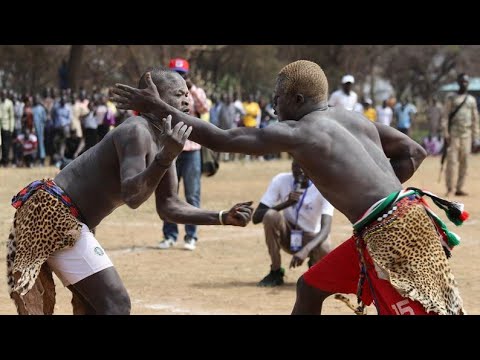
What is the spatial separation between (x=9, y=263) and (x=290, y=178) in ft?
12.8

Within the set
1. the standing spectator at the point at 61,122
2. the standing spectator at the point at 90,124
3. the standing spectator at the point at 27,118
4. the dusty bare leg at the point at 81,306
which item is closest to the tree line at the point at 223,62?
the standing spectator at the point at 61,122

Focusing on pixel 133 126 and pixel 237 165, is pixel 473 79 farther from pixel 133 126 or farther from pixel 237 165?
pixel 133 126

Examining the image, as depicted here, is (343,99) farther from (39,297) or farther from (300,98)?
(39,297)

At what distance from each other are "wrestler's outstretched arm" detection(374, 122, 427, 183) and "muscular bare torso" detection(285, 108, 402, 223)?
0.40 meters

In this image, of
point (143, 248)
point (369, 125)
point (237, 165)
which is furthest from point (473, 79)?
point (369, 125)

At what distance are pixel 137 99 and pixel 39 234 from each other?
3.15ft

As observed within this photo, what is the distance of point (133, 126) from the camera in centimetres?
527

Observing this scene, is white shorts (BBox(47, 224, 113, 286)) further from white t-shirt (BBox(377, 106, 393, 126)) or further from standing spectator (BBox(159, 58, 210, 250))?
white t-shirt (BBox(377, 106, 393, 126))

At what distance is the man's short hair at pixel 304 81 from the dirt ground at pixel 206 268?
288 cm

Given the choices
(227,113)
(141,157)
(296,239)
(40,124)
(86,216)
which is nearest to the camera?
(141,157)

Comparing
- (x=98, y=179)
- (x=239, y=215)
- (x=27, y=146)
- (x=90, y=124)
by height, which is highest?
(x=98, y=179)

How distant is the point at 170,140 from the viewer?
16.1 ft

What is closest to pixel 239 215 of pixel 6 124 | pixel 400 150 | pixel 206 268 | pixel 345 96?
pixel 400 150

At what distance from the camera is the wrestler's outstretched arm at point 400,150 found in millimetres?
5539
